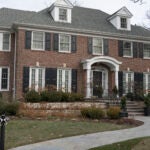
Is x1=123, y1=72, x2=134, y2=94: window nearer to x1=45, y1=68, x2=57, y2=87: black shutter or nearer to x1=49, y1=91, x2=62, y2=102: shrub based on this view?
x1=45, y1=68, x2=57, y2=87: black shutter

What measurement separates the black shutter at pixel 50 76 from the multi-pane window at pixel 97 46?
12.4 feet

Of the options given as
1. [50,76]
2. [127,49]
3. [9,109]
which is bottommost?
[9,109]

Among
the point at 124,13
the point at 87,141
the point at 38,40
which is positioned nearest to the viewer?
the point at 87,141

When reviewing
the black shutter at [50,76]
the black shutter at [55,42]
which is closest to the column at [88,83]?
the black shutter at [50,76]

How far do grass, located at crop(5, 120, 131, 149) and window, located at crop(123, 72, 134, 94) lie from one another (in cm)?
1154

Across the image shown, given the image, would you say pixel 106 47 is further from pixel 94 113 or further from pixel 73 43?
pixel 94 113

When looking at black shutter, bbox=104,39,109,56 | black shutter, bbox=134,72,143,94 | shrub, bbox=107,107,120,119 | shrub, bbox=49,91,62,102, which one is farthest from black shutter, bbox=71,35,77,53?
shrub, bbox=107,107,120,119

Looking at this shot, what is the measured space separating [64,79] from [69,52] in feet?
6.76

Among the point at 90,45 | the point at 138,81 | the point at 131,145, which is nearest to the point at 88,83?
the point at 90,45

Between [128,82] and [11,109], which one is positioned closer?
[11,109]

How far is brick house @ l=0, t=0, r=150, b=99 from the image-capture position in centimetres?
2242

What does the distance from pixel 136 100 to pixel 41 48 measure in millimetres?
7870

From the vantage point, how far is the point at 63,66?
2352 cm

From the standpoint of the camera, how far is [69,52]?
78.0 feet
